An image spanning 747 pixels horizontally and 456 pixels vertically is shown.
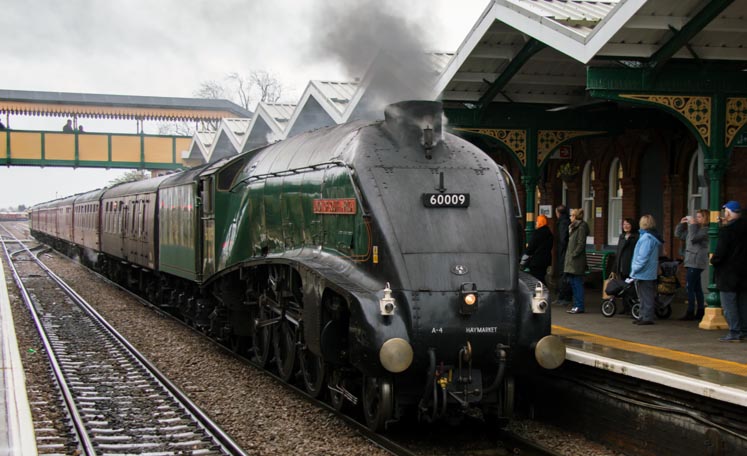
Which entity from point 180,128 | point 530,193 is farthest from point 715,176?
point 180,128

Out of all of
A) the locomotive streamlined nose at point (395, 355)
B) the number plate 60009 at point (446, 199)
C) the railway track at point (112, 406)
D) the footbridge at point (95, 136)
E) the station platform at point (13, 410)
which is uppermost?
the footbridge at point (95, 136)

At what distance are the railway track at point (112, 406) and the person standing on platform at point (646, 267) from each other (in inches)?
232

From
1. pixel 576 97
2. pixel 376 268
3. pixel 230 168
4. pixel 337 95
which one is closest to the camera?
pixel 376 268

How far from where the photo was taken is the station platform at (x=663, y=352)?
6.75 metres

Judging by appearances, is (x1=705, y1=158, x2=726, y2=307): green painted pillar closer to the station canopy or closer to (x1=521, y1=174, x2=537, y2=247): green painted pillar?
the station canopy

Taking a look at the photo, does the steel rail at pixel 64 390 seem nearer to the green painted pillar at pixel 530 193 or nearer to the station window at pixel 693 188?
the green painted pillar at pixel 530 193

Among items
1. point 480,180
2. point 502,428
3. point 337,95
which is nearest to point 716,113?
point 480,180

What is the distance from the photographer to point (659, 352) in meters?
8.48

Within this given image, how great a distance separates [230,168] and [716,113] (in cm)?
678

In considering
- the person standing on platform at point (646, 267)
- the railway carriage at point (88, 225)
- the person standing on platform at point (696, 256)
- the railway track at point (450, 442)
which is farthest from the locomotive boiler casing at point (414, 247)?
the railway carriage at point (88, 225)

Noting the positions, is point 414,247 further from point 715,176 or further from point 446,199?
point 715,176

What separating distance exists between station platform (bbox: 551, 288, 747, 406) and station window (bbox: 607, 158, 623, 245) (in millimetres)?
4809

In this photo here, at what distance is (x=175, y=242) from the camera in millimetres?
14914

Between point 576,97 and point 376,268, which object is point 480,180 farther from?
point 576,97
